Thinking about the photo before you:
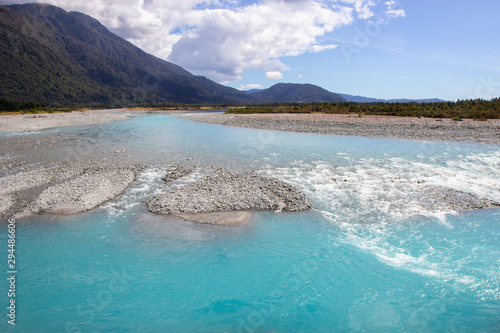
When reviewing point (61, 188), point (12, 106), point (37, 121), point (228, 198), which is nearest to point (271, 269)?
point (228, 198)

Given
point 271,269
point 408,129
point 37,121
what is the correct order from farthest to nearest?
1. point 37,121
2. point 408,129
3. point 271,269

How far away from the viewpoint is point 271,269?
7.79 m

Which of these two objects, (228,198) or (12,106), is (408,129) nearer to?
(228,198)

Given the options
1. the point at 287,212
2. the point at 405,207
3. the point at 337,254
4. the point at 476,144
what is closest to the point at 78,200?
the point at 287,212

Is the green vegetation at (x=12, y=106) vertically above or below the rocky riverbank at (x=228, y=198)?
above

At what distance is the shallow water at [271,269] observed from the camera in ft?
20.0

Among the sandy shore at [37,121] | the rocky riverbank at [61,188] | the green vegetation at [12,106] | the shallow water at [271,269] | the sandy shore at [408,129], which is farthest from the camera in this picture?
the green vegetation at [12,106]

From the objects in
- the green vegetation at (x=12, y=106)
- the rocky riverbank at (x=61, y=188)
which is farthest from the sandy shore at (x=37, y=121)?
the rocky riverbank at (x=61, y=188)

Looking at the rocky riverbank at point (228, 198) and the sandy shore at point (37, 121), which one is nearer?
the rocky riverbank at point (228, 198)

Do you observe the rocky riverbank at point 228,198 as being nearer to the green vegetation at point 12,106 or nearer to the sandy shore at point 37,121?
the sandy shore at point 37,121

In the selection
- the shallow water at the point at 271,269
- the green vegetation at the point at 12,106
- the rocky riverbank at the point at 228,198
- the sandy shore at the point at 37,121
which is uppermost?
the green vegetation at the point at 12,106

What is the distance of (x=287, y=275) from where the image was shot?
754 cm

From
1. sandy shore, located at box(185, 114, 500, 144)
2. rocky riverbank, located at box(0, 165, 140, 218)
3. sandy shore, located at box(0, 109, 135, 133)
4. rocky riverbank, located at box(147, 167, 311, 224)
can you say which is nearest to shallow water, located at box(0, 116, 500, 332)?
rocky riverbank, located at box(147, 167, 311, 224)

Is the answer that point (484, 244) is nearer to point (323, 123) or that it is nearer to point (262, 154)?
point (262, 154)
